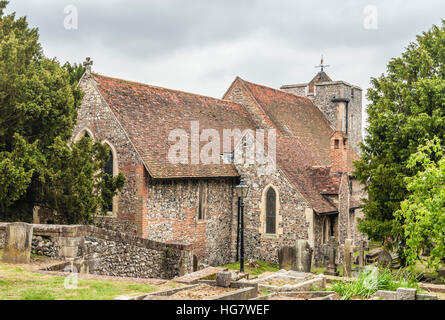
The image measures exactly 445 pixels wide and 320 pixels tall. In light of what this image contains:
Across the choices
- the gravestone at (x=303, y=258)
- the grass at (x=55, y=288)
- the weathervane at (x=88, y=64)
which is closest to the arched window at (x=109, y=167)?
the weathervane at (x=88, y=64)

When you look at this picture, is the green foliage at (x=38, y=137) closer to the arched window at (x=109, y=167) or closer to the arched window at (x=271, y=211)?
the arched window at (x=109, y=167)

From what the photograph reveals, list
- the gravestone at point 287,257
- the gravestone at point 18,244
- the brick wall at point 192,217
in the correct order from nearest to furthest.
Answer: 1. the gravestone at point 18,244
2. the gravestone at point 287,257
3. the brick wall at point 192,217

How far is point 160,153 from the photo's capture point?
21031 mm

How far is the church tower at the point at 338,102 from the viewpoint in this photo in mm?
37312

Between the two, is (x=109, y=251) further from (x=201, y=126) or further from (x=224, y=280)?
(x=201, y=126)

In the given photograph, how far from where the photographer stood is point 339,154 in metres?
24.5

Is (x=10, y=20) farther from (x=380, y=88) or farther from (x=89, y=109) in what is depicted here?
(x=380, y=88)

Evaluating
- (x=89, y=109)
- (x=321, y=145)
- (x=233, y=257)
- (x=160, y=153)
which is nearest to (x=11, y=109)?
(x=89, y=109)

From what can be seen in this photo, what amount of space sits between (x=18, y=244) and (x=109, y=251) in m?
2.82

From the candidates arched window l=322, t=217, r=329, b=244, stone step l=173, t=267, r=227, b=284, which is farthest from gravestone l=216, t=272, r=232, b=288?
arched window l=322, t=217, r=329, b=244

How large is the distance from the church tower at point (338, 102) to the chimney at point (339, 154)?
1130 cm

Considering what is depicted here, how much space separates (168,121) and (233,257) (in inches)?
275

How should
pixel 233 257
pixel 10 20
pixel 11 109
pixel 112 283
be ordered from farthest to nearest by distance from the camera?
pixel 233 257 < pixel 10 20 < pixel 11 109 < pixel 112 283

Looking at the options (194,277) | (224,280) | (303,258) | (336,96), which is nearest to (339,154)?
(303,258)
